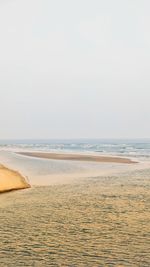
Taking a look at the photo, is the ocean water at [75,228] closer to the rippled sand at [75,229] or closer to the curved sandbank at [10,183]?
the rippled sand at [75,229]

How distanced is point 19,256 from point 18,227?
2691mm

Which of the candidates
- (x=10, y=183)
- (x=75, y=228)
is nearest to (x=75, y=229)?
(x=75, y=228)

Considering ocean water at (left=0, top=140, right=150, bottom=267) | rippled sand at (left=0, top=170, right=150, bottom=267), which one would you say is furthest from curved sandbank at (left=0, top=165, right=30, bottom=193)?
rippled sand at (left=0, top=170, right=150, bottom=267)

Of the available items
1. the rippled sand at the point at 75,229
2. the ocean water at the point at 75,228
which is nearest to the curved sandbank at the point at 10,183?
the ocean water at the point at 75,228

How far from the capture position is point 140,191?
732 inches

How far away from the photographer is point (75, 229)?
35.6 feet

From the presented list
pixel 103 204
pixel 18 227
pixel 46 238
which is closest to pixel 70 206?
pixel 103 204

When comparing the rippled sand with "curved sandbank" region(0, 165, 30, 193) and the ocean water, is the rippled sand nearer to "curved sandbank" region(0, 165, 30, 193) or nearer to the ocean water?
the ocean water

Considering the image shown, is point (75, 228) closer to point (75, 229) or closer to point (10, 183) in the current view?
point (75, 229)

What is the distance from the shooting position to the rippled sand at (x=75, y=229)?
27.1 feet

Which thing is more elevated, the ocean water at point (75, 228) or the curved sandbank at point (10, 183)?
the curved sandbank at point (10, 183)

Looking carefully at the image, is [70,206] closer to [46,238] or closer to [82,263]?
[46,238]

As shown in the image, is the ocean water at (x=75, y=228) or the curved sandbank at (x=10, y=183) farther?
the curved sandbank at (x=10, y=183)

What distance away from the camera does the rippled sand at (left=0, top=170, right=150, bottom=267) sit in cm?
828
